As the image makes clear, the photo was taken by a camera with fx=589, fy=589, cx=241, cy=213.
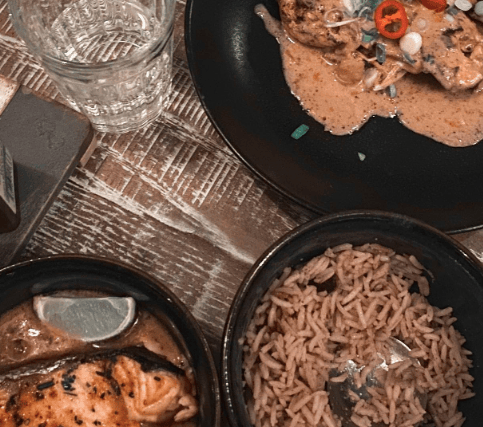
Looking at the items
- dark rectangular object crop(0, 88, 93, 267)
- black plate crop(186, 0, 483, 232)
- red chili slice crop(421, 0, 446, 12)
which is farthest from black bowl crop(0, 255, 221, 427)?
red chili slice crop(421, 0, 446, 12)

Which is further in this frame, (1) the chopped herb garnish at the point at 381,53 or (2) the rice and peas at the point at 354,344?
(1) the chopped herb garnish at the point at 381,53

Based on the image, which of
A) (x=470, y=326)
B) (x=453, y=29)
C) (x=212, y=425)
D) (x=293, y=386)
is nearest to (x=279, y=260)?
(x=293, y=386)

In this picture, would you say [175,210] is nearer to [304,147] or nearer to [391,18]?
Result: [304,147]

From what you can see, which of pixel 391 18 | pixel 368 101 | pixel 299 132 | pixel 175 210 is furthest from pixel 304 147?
pixel 391 18

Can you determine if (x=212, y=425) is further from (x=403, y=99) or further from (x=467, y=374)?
(x=403, y=99)

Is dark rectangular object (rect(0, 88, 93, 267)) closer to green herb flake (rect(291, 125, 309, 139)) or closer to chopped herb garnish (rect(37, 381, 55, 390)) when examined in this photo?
chopped herb garnish (rect(37, 381, 55, 390))

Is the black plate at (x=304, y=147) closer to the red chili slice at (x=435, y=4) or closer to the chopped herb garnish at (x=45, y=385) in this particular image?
the red chili slice at (x=435, y=4)

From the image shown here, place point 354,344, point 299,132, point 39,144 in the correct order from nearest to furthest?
1. point 354,344
2. point 39,144
3. point 299,132

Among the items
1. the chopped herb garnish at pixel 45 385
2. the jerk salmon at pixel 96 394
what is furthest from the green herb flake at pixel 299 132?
the chopped herb garnish at pixel 45 385

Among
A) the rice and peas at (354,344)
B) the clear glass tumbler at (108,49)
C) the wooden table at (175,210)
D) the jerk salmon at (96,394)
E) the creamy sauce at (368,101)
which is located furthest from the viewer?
the creamy sauce at (368,101)
